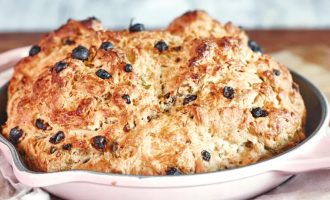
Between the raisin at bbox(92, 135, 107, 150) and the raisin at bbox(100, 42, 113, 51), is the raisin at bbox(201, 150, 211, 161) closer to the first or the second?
the raisin at bbox(92, 135, 107, 150)

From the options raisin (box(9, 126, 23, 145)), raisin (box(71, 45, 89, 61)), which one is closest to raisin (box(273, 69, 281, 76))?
raisin (box(71, 45, 89, 61))

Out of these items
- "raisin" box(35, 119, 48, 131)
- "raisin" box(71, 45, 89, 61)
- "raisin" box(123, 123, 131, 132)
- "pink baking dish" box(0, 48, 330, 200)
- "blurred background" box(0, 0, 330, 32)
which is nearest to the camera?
"pink baking dish" box(0, 48, 330, 200)

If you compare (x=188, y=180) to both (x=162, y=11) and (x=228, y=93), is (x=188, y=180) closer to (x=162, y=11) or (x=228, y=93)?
(x=228, y=93)

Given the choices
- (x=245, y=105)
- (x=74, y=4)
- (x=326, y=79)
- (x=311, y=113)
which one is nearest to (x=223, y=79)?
(x=245, y=105)

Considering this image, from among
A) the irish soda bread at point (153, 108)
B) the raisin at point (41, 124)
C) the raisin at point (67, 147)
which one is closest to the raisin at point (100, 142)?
the irish soda bread at point (153, 108)

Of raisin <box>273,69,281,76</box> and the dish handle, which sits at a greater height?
raisin <box>273,69,281,76</box>

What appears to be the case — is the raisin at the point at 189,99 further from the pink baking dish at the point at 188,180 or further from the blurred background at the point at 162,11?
the blurred background at the point at 162,11

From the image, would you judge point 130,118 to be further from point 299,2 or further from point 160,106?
point 299,2

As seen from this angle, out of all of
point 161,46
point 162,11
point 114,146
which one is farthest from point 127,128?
point 162,11
